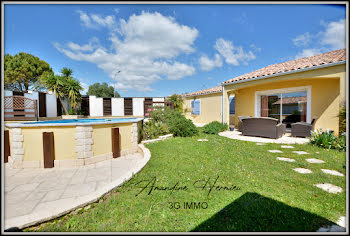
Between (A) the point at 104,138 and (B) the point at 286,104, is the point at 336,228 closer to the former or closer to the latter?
(A) the point at 104,138

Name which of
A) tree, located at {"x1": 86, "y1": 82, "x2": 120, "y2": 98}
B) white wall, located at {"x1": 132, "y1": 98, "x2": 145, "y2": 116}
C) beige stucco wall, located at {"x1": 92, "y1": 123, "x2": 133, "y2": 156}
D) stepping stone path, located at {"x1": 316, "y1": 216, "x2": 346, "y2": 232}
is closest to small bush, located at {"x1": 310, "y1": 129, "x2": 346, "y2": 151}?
stepping stone path, located at {"x1": 316, "y1": 216, "x2": 346, "y2": 232}

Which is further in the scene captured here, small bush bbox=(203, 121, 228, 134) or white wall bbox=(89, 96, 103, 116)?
white wall bbox=(89, 96, 103, 116)

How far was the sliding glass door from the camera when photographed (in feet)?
29.0

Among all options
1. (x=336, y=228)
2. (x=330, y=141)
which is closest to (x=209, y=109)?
(x=330, y=141)

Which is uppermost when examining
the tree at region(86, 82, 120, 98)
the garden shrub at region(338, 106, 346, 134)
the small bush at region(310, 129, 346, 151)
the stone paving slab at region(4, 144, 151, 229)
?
the tree at region(86, 82, 120, 98)

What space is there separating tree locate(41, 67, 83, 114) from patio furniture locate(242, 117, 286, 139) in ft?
59.7

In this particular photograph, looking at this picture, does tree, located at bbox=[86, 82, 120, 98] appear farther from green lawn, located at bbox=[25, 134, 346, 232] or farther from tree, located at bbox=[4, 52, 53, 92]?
green lawn, located at bbox=[25, 134, 346, 232]

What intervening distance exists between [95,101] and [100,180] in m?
21.5

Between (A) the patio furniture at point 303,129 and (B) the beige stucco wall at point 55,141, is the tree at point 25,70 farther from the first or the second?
(A) the patio furniture at point 303,129

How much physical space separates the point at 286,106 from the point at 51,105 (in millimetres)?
21973

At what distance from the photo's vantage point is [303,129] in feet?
23.8

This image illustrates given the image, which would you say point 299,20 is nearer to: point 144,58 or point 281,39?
Answer: point 281,39

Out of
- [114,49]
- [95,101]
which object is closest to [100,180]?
[114,49]

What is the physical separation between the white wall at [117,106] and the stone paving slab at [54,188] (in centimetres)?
1970
